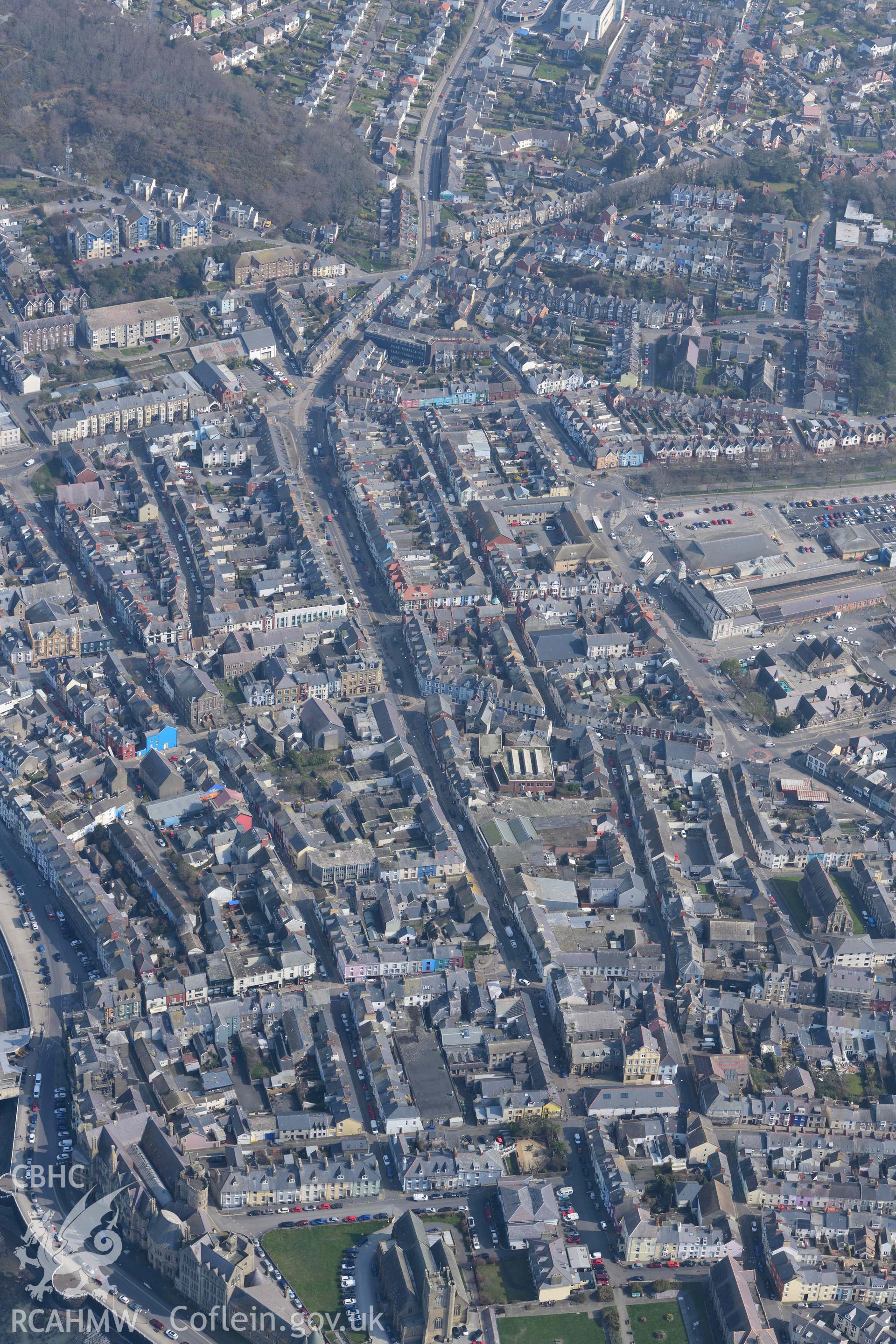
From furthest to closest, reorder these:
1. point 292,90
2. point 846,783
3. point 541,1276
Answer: point 292,90, point 846,783, point 541,1276

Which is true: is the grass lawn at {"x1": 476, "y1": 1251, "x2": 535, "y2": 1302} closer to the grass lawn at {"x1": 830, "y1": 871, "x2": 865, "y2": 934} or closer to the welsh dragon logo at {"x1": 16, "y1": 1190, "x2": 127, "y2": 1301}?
the welsh dragon logo at {"x1": 16, "y1": 1190, "x2": 127, "y2": 1301}

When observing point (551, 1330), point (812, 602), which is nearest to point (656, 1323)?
point (551, 1330)

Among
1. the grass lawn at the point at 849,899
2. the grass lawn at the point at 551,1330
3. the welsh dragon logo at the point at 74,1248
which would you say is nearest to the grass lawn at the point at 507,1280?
the grass lawn at the point at 551,1330

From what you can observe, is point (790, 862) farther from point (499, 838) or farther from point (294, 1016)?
point (294, 1016)

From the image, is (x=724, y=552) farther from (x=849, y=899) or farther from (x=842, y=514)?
(x=849, y=899)

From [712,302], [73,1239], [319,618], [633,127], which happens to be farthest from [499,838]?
[633,127]

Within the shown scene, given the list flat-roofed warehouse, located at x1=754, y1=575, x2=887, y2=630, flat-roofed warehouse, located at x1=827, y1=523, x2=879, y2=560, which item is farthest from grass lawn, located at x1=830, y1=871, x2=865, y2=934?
flat-roofed warehouse, located at x1=827, y1=523, x2=879, y2=560

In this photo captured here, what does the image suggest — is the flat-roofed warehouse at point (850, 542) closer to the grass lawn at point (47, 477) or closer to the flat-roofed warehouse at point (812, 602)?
the flat-roofed warehouse at point (812, 602)
